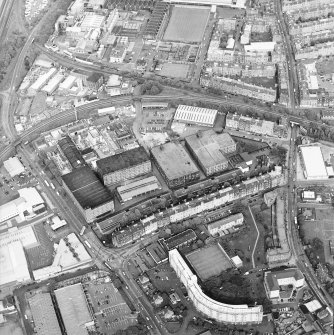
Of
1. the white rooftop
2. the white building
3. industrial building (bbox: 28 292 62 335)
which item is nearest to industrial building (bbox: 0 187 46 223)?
the white rooftop

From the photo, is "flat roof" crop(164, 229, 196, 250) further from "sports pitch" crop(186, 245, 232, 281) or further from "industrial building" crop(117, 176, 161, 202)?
"industrial building" crop(117, 176, 161, 202)

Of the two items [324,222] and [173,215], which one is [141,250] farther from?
[324,222]

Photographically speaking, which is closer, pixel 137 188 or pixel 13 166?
pixel 137 188

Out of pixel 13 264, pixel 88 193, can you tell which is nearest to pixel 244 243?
pixel 88 193

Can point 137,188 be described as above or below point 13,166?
below

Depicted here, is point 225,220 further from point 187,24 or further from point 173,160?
point 187,24

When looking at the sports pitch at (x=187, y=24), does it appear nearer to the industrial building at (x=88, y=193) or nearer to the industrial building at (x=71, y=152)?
the industrial building at (x=71, y=152)

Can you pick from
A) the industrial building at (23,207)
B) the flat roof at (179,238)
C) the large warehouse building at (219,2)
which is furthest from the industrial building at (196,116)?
the large warehouse building at (219,2)
